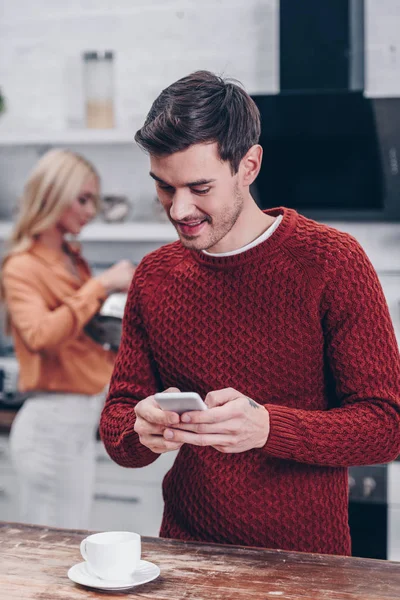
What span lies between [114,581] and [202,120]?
2.49 ft

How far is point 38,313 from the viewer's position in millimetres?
3041

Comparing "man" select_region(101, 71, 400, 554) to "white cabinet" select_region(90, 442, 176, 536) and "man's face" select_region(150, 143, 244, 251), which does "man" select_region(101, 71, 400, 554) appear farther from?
"white cabinet" select_region(90, 442, 176, 536)

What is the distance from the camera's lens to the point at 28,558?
1410 mm

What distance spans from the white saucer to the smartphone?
25 centimetres

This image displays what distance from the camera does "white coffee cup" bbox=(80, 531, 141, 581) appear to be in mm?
1266

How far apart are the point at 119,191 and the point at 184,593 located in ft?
9.40

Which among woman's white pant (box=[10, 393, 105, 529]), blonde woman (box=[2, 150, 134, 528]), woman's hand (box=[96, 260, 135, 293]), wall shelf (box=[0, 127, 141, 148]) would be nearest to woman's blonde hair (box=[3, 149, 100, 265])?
blonde woman (box=[2, 150, 134, 528])

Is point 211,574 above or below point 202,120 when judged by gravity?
below

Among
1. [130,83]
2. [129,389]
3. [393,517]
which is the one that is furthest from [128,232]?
[129,389]

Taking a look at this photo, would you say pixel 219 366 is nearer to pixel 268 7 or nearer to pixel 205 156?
pixel 205 156

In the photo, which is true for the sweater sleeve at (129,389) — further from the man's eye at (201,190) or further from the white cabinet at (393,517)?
the white cabinet at (393,517)

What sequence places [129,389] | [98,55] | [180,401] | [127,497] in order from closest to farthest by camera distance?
[180,401], [129,389], [127,497], [98,55]

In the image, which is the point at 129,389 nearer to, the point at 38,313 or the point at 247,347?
the point at 247,347

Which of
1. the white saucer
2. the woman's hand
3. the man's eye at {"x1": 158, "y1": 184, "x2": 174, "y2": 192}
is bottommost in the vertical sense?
the white saucer
